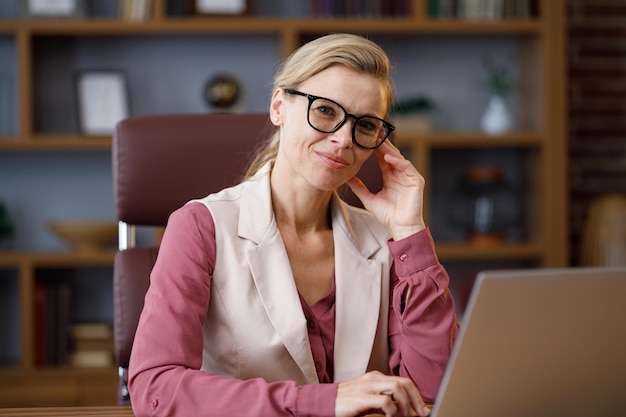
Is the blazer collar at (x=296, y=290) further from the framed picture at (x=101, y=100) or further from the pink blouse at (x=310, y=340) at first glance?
the framed picture at (x=101, y=100)

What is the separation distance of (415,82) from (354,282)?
243cm

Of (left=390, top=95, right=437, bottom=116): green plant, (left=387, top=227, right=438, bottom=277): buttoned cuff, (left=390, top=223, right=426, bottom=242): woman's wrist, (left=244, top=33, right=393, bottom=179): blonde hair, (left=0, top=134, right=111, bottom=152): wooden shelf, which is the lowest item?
(left=387, top=227, right=438, bottom=277): buttoned cuff

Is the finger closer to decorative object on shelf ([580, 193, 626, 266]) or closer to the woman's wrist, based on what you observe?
the woman's wrist

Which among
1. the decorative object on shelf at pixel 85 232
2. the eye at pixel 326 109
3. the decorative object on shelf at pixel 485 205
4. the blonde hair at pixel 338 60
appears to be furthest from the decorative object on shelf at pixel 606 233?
the eye at pixel 326 109

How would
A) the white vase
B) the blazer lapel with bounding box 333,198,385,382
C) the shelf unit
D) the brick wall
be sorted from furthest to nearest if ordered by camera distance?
1. the brick wall
2. the white vase
3. the shelf unit
4. the blazer lapel with bounding box 333,198,385,382

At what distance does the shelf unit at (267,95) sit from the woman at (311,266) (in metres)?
2.02

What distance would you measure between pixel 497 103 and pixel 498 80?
10cm

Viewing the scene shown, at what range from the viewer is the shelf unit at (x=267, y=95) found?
3527mm

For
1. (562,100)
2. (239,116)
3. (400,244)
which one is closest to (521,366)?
Answer: (400,244)

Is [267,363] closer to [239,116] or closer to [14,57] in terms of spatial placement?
[239,116]

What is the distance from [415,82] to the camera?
3918mm

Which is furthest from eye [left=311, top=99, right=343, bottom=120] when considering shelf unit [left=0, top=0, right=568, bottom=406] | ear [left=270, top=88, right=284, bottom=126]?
shelf unit [left=0, top=0, right=568, bottom=406]

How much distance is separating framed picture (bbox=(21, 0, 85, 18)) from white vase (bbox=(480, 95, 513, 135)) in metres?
1.73

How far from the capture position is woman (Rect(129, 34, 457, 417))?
145 cm
